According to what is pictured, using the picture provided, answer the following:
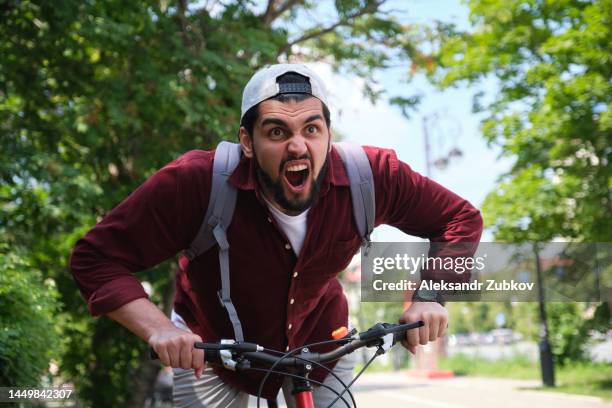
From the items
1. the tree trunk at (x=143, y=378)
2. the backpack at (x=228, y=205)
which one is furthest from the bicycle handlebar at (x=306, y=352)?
the tree trunk at (x=143, y=378)

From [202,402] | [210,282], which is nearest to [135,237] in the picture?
[210,282]

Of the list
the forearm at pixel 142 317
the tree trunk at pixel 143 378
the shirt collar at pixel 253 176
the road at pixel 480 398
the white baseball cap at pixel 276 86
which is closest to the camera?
the forearm at pixel 142 317

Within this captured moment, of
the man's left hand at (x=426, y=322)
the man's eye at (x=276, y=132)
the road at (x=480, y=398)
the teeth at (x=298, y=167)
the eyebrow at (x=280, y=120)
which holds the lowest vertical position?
the road at (x=480, y=398)

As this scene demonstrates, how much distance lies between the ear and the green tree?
9658mm

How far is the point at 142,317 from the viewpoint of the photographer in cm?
261

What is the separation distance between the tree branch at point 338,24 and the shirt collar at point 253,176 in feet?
23.3

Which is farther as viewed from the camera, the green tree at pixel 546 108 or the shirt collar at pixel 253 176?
the green tree at pixel 546 108

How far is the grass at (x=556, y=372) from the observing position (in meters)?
15.1

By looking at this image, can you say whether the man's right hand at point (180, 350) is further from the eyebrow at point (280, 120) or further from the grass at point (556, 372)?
the grass at point (556, 372)

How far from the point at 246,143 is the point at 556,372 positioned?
18.2 m

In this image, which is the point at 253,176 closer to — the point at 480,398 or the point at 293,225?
the point at 293,225

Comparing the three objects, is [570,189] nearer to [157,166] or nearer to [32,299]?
[157,166]

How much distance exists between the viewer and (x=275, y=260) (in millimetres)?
2982

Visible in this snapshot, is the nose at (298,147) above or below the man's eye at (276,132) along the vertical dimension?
below
